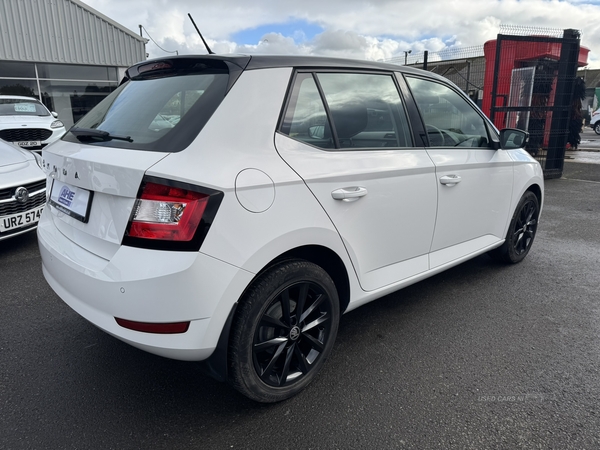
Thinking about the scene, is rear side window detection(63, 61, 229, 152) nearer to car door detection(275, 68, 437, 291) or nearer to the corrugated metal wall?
car door detection(275, 68, 437, 291)

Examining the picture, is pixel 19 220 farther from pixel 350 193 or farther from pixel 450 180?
pixel 450 180

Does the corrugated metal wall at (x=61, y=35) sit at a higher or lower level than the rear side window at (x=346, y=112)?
higher

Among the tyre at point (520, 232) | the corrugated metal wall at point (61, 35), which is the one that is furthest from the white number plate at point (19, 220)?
the corrugated metal wall at point (61, 35)

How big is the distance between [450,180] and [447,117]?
0.58 metres

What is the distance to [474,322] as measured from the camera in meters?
3.15

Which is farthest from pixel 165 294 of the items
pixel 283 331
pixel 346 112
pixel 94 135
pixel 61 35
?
pixel 61 35

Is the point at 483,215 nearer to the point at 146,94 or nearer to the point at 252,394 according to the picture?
the point at 252,394

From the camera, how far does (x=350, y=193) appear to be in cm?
235

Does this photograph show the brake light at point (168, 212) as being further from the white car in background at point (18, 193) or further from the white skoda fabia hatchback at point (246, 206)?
the white car in background at point (18, 193)

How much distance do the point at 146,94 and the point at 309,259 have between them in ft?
4.06

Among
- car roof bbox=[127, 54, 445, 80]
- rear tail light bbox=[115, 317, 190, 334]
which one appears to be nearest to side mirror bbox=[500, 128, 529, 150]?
car roof bbox=[127, 54, 445, 80]

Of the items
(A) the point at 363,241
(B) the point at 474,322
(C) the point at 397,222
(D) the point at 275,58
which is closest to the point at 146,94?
(D) the point at 275,58

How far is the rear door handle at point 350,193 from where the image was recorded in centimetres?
229

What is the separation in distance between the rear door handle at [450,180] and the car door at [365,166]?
0.12 m
